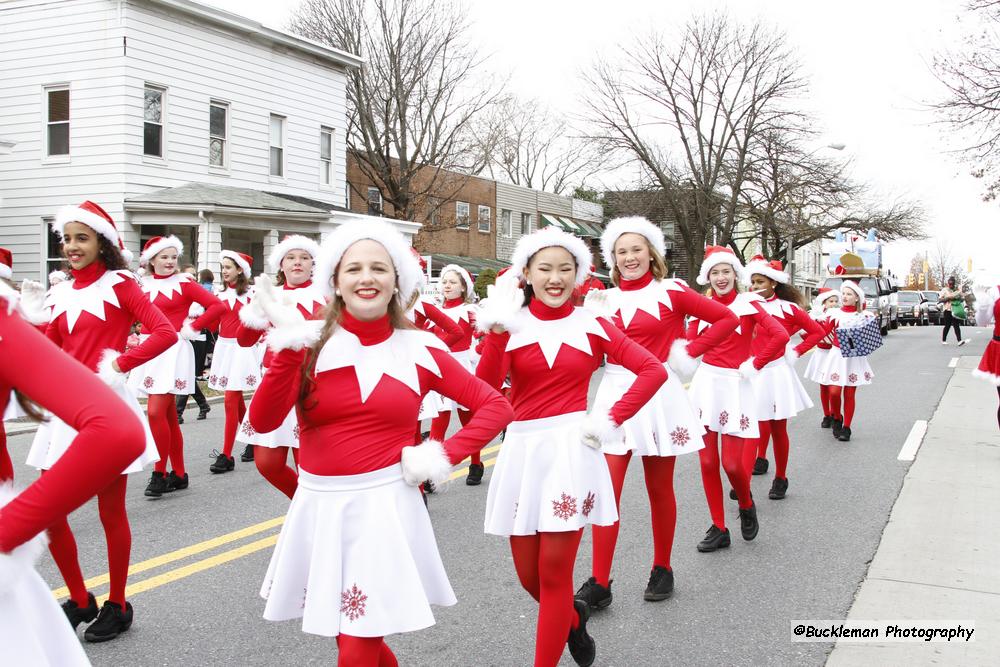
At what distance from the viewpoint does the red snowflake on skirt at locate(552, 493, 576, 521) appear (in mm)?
3594

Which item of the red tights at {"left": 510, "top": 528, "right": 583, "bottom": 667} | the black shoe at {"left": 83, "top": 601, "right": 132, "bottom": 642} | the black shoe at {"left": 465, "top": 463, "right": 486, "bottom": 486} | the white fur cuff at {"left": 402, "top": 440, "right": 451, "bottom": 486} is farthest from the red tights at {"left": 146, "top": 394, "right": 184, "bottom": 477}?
the white fur cuff at {"left": 402, "top": 440, "right": 451, "bottom": 486}

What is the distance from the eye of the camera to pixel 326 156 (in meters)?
25.0

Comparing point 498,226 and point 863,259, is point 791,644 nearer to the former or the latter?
point 863,259

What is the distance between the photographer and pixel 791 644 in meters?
4.23

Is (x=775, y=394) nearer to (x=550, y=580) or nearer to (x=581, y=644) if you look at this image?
(x=581, y=644)

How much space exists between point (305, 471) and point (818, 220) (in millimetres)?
38436

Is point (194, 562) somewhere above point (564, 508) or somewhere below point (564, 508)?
below

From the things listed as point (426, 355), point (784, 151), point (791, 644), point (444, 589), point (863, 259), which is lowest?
point (791, 644)

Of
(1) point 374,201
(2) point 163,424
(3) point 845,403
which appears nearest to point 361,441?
(2) point 163,424

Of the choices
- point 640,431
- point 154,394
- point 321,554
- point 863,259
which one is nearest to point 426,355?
point 321,554

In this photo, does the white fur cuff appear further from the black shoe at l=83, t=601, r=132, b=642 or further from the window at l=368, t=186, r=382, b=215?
the window at l=368, t=186, r=382, b=215

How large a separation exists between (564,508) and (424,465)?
1.00 m

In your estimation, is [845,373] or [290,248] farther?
[845,373]

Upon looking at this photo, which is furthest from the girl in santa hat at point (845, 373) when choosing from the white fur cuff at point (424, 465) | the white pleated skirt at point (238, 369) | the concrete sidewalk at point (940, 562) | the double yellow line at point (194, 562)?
the white fur cuff at point (424, 465)
